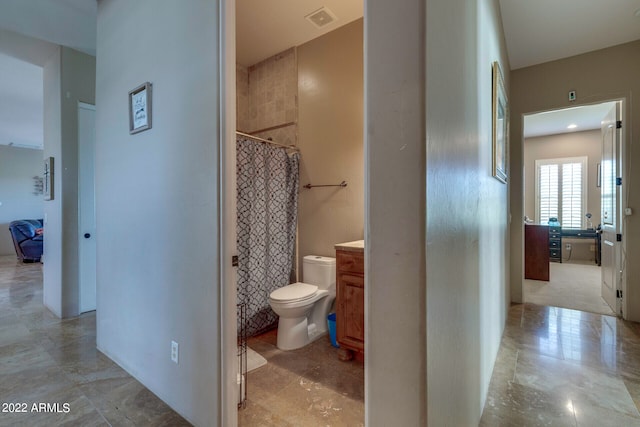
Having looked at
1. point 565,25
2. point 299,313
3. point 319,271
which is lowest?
point 299,313

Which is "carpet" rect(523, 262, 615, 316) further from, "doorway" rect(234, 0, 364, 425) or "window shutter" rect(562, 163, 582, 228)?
"doorway" rect(234, 0, 364, 425)

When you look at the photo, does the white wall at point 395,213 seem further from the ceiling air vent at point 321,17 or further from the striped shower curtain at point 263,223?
the ceiling air vent at point 321,17

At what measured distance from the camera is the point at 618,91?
2926mm

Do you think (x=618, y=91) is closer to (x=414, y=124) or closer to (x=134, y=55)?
(x=414, y=124)

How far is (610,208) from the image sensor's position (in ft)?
10.6

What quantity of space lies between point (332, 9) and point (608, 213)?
374cm

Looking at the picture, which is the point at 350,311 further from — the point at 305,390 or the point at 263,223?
the point at 263,223

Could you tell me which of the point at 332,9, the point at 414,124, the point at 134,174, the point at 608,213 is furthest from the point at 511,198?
the point at 134,174

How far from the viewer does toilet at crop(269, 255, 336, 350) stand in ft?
7.49

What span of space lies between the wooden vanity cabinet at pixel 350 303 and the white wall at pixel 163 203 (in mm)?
983

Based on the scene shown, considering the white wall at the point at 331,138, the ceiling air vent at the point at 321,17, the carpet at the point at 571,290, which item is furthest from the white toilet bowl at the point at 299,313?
the carpet at the point at 571,290

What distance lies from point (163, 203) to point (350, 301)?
1378 millimetres

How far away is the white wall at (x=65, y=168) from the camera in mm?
2939

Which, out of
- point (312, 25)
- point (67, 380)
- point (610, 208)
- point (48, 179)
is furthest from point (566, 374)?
point (48, 179)
